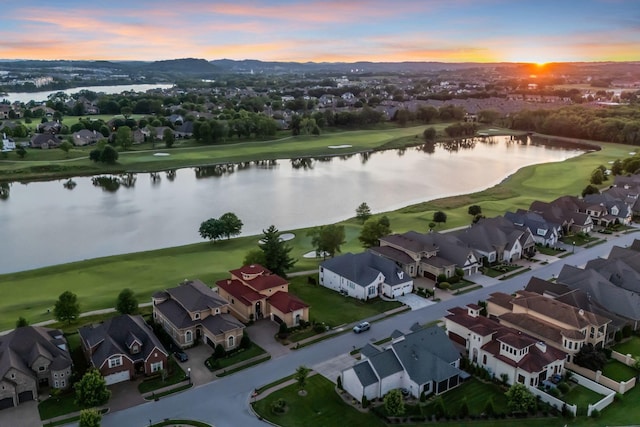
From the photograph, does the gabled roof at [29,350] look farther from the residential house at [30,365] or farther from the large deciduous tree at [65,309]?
the large deciduous tree at [65,309]

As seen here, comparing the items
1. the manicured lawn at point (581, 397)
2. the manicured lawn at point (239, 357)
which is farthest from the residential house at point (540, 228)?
the manicured lawn at point (239, 357)

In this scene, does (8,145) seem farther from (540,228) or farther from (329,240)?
(540,228)

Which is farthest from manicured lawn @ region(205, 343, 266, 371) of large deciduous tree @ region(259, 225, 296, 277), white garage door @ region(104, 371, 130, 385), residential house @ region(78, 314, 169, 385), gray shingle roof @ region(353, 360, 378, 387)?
large deciduous tree @ region(259, 225, 296, 277)

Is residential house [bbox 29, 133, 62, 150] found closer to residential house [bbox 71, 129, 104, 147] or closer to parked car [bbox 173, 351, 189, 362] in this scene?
residential house [bbox 71, 129, 104, 147]

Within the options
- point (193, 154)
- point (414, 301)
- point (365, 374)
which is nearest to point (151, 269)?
point (414, 301)

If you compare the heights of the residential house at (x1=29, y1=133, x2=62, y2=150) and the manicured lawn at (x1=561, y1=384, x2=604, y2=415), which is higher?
the residential house at (x1=29, y1=133, x2=62, y2=150)

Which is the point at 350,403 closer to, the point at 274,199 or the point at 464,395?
the point at 464,395
